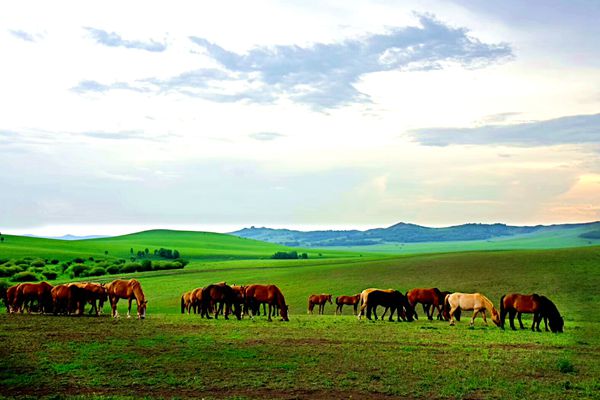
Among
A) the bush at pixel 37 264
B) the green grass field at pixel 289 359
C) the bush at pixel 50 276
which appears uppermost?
the green grass field at pixel 289 359

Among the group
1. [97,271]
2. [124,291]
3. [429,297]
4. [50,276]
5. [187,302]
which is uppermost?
[124,291]

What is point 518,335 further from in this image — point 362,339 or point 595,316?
point 595,316

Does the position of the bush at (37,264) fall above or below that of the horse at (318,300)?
above

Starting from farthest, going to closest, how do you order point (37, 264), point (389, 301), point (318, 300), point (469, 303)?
point (37, 264)
point (318, 300)
point (389, 301)
point (469, 303)

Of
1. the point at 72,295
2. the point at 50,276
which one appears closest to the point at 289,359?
the point at 72,295

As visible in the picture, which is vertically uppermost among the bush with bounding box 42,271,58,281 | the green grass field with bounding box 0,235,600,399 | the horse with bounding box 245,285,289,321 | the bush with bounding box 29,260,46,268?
the horse with bounding box 245,285,289,321

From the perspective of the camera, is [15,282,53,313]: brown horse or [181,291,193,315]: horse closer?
[15,282,53,313]: brown horse

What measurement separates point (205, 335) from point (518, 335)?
14031 millimetres

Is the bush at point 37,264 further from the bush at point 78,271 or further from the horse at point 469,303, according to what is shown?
the horse at point 469,303

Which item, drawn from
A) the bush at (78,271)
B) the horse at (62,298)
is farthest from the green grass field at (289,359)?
the bush at (78,271)

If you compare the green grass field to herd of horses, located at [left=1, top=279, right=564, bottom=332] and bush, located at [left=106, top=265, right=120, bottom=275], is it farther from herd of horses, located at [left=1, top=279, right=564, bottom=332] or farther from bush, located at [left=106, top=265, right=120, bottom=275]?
bush, located at [left=106, top=265, right=120, bottom=275]

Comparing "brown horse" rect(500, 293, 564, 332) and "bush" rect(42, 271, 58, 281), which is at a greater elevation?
"brown horse" rect(500, 293, 564, 332)

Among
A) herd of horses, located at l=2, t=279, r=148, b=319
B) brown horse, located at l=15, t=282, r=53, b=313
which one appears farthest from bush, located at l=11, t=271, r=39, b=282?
brown horse, located at l=15, t=282, r=53, b=313

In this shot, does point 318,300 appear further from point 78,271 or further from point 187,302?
point 78,271
